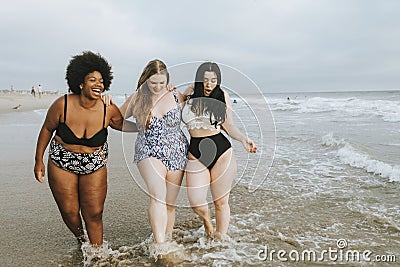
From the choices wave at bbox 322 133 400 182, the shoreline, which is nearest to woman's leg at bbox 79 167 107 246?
wave at bbox 322 133 400 182

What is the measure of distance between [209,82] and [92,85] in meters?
1.05

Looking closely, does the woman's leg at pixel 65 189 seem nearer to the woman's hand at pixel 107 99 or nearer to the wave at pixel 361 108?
the woman's hand at pixel 107 99

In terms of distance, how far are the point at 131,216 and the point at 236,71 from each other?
7.80 feet

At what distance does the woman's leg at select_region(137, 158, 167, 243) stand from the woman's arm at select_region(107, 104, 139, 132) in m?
0.38

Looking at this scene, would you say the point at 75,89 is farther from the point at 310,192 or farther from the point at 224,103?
the point at 310,192

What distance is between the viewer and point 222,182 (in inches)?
140

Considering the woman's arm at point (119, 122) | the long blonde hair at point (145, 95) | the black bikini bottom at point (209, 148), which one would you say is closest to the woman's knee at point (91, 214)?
the woman's arm at point (119, 122)

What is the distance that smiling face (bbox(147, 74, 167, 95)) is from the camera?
123 inches

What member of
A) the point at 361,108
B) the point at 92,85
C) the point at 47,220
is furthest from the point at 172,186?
the point at 361,108

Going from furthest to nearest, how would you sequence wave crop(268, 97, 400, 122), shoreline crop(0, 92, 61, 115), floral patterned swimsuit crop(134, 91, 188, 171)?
shoreline crop(0, 92, 61, 115) < wave crop(268, 97, 400, 122) < floral patterned swimsuit crop(134, 91, 188, 171)

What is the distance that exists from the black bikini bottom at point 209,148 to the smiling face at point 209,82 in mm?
443

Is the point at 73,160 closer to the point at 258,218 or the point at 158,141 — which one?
the point at 158,141

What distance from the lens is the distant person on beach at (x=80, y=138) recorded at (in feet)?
9.77

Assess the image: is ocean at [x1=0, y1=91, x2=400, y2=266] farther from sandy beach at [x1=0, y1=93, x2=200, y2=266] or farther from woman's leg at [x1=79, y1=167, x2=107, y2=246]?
woman's leg at [x1=79, y1=167, x2=107, y2=246]
